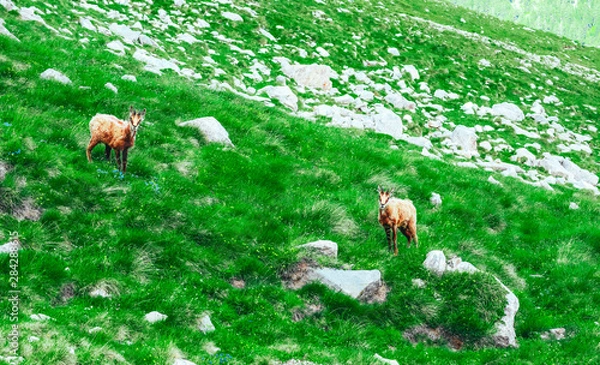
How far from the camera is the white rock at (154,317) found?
27.2 feet

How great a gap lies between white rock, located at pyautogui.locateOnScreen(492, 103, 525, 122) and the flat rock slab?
25.7 m

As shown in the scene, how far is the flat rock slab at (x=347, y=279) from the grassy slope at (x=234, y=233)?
0.93ft

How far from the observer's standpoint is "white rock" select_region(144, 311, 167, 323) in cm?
830

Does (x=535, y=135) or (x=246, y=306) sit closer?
(x=246, y=306)

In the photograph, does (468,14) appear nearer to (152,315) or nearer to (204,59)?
(204,59)

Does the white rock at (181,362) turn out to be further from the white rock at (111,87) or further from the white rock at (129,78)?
the white rock at (129,78)

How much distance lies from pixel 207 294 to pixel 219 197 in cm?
364

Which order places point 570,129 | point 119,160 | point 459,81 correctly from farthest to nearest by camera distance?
point 459,81, point 570,129, point 119,160

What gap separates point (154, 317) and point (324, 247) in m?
4.51

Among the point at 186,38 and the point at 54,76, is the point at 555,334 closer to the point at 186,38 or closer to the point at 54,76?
the point at 54,76

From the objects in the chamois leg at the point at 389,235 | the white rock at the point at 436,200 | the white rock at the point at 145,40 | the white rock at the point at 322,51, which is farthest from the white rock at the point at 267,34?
the chamois leg at the point at 389,235

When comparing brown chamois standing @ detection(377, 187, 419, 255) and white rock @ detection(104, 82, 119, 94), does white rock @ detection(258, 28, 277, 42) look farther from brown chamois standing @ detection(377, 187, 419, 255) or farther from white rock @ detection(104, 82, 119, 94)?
brown chamois standing @ detection(377, 187, 419, 255)

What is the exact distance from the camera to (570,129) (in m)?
33.9

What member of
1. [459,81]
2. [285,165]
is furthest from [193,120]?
[459,81]
